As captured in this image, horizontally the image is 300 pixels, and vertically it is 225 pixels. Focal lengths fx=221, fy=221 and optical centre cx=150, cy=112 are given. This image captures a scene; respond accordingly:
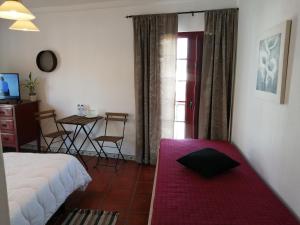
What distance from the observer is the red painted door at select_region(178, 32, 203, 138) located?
3.23 meters

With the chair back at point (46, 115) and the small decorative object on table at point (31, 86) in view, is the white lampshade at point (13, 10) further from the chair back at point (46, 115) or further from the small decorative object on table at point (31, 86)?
the small decorative object on table at point (31, 86)

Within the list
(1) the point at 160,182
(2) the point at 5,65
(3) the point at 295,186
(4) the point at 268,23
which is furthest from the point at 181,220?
(2) the point at 5,65

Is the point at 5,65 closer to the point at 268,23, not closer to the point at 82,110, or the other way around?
the point at 82,110

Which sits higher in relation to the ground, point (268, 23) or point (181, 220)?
point (268, 23)

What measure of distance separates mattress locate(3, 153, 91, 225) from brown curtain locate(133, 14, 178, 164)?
1.25 m

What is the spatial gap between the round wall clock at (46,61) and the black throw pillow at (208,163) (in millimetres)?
2854

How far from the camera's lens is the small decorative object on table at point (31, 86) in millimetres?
3904

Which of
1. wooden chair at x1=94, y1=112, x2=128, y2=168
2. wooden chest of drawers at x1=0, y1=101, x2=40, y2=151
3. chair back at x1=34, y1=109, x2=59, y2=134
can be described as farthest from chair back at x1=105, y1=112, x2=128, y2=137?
wooden chest of drawers at x1=0, y1=101, x2=40, y2=151

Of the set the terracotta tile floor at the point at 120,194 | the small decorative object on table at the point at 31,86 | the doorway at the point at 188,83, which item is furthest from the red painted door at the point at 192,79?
the small decorative object on table at the point at 31,86

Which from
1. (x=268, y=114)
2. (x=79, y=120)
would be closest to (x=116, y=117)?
(x=79, y=120)

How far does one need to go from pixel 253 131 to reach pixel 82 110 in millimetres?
2688

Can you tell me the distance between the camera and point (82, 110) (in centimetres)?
378

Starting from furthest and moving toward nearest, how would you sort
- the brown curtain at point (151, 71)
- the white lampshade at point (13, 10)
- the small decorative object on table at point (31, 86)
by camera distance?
the small decorative object on table at point (31, 86)
the brown curtain at point (151, 71)
the white lampshade at point (13, 10)

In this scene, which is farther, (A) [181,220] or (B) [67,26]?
(B) [67,26]
